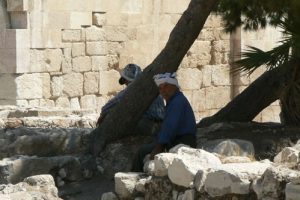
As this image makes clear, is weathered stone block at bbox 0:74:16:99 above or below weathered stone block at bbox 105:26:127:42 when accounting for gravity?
below

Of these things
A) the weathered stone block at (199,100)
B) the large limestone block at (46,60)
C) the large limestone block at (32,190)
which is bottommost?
the weathered stone block at (199,100)

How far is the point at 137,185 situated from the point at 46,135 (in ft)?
7.79

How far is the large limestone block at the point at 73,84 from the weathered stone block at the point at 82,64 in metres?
0.10

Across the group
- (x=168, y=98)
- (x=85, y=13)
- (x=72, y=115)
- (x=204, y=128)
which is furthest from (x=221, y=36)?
(x=168, y=98)

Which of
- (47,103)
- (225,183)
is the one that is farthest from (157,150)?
(47,103)

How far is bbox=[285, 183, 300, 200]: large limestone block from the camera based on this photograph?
579 centimetres

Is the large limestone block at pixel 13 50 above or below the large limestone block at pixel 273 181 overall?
above

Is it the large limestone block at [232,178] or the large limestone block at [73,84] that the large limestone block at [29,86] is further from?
the large limestone block at [232,178]

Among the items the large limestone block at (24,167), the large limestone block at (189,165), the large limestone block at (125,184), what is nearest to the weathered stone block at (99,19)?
the large limestone block at (24,167)

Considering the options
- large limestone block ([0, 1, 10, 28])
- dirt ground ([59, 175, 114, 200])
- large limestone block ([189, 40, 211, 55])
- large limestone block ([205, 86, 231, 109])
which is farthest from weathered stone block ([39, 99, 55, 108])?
dirt ground ([59, 175, 114, 200])

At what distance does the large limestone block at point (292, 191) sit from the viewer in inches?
228

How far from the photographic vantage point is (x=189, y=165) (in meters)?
7.05

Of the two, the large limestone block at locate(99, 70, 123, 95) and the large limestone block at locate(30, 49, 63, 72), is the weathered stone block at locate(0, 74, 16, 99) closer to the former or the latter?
the large limestone block at locate(30, 49, 63, 72)

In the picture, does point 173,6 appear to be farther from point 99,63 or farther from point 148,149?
point 148,149
